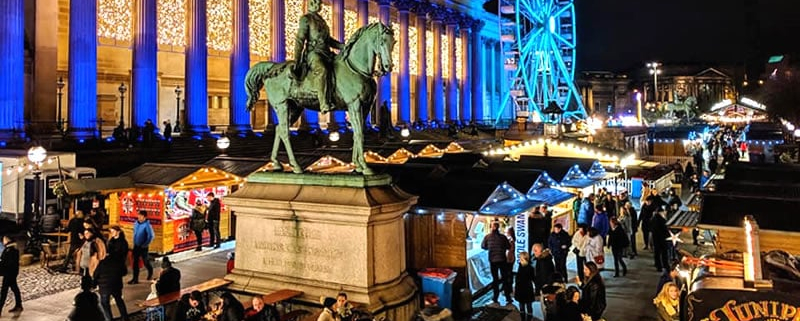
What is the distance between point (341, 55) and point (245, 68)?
2859 cm

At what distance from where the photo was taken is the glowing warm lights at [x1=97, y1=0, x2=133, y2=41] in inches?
1198

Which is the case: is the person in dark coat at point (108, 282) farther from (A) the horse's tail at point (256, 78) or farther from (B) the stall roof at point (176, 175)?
(B) the stall roof at point (176, 175)

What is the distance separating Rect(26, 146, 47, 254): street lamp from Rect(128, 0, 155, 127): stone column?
11526 millimetres

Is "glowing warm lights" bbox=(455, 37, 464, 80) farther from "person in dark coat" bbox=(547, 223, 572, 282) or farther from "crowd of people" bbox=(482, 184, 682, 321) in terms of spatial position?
"person in dark coat" bbox=(547, 223, 572, 282)

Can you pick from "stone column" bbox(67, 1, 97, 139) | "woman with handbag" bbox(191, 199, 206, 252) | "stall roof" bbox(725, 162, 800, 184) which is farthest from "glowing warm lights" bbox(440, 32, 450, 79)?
"woman with handbag" bbox(191, 199, 206, 252)

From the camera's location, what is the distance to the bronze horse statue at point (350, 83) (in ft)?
28.6

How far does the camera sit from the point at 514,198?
46.1ft

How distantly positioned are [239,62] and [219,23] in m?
3.08

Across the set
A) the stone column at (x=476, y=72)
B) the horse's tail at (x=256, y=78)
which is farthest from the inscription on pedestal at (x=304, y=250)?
the stone column at (x=476, y=72)

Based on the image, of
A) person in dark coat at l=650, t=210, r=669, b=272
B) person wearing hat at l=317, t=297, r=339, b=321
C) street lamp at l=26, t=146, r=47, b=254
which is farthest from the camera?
street lamp at l=26, t=146, r=47, b=254

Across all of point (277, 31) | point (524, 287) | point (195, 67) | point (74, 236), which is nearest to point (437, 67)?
point (277, 31)

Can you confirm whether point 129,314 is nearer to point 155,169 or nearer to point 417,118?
point 155,169

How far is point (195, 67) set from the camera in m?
32.9

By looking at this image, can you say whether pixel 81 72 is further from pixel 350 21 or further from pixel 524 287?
pixel 350 21
